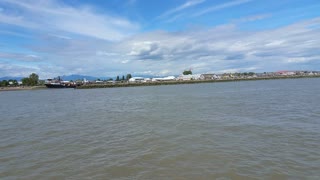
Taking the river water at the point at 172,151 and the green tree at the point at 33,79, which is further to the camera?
the green tree at the point at 33,79

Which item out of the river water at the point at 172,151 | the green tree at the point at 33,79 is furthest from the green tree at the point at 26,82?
the river water at the point at 172,151

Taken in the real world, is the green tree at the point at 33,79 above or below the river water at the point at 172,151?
above

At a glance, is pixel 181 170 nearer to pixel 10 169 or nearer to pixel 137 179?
pixel 137 179

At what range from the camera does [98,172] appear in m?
A: 7.06

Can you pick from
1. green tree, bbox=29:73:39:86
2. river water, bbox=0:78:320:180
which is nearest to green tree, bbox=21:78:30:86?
green tree, bbox=29:73:39:86

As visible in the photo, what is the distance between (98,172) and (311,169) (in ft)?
16.8

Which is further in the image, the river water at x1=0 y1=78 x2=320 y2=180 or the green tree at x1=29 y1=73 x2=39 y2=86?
the green tree at x1=29 y1=73 x2=39 y2=86

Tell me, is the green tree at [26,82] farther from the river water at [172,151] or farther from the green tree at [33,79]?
the river water at [172,151]

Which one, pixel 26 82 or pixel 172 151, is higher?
pixel 26 82

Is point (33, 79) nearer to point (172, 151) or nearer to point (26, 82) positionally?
point (26, 82)

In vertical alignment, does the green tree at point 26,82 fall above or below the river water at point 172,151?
above

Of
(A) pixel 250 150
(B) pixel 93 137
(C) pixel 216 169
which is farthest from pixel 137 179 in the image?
(B) pixel 93 137

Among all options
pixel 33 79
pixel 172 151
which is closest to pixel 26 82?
pixel 33 79

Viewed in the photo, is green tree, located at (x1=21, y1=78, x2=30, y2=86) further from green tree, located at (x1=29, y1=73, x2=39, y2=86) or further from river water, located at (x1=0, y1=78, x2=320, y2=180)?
river water, located at (x1=0, y1=78, x2=320, y2=180)
